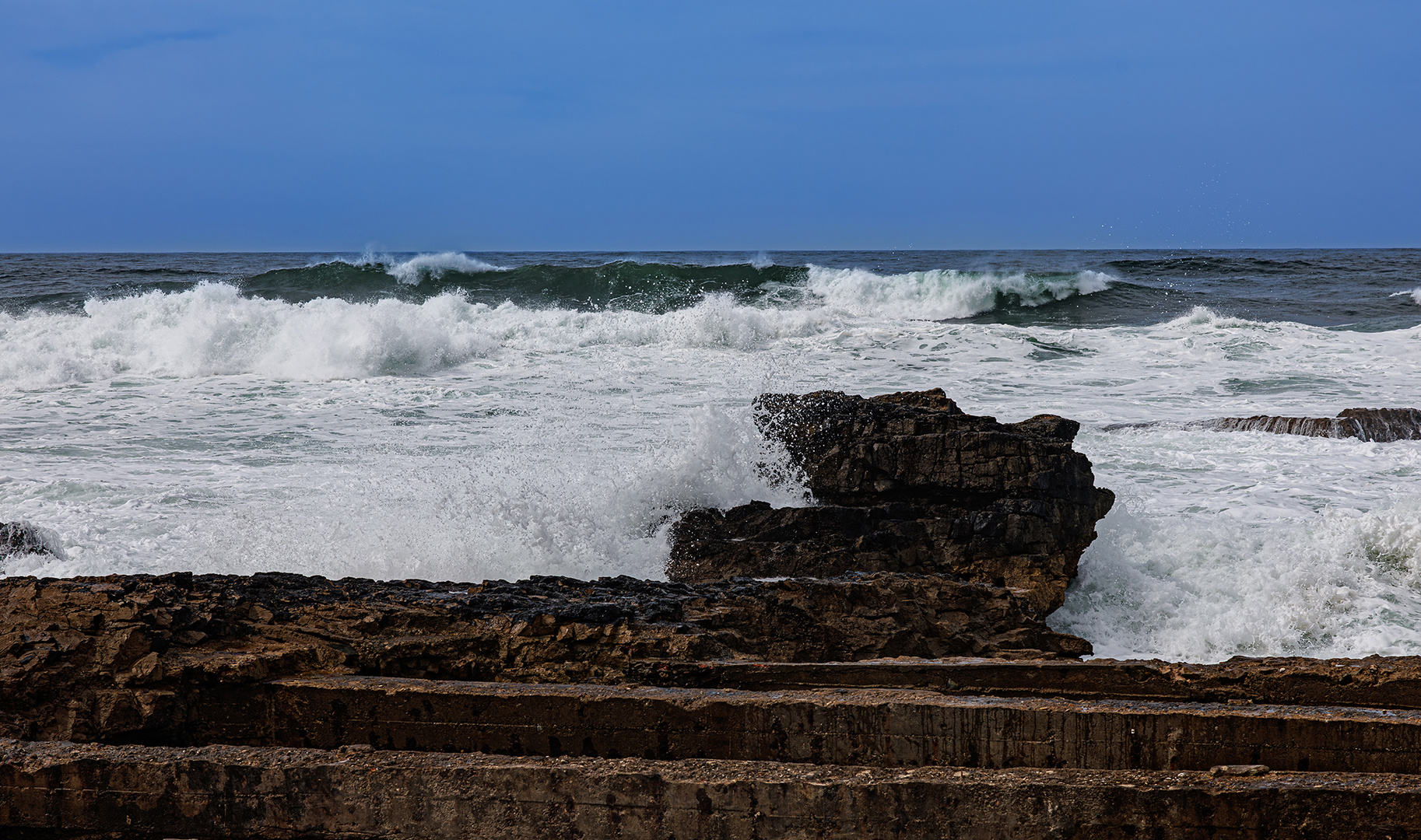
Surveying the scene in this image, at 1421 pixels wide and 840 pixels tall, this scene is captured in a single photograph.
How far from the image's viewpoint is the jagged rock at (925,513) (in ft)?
16.3

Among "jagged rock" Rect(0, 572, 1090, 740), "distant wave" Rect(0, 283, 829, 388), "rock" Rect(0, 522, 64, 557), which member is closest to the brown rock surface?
"jagged rock" Rect(0, 572, 1090, 740)

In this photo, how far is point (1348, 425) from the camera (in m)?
8.53

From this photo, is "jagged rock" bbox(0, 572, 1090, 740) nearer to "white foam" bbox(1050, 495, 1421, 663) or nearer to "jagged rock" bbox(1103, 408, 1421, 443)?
"white foam" bbox(1050, 495, 1421, 663)

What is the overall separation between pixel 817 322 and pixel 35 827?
17.4 m

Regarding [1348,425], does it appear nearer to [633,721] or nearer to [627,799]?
[633,721]

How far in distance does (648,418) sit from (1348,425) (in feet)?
20.7

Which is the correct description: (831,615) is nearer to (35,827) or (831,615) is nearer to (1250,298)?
(35,827)

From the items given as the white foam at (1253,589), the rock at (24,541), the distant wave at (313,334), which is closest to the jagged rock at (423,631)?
the white foam at (1253,589)

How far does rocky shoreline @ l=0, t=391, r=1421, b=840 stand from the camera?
2088 millimetres

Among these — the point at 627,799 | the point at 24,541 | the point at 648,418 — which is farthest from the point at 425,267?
the point at 627,799

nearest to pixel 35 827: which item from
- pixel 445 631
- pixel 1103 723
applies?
pixel 445 631

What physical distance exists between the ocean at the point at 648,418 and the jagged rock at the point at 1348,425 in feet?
0.65

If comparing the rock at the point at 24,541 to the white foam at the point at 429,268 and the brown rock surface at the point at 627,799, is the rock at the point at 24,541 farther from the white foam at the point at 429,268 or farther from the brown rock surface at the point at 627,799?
the white foam at the point at 429,268

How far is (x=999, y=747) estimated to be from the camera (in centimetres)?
244
